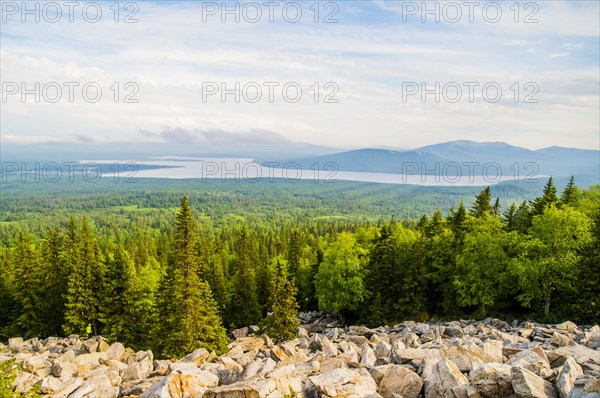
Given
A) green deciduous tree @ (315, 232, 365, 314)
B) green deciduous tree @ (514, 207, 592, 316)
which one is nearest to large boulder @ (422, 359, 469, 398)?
green deciduous tree @ (514, 207, 592, 316)

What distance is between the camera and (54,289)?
155 feet

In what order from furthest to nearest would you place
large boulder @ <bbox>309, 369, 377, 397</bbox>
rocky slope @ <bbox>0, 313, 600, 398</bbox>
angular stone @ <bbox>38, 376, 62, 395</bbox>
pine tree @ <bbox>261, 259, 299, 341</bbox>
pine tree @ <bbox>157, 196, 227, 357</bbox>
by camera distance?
pine tree @ <bbox>261, 259, 299, 341</bbox> < pine tree @ <bbox>157, 196, 227, 357</bbox> < angular stone @ <bbox>38, 376, 62, 395</bbox> < large boulder @ <bbox>309, 369, 377, 397</bbox> < rocky slope @ <bbox>0, 313, 600, 398</bbox>

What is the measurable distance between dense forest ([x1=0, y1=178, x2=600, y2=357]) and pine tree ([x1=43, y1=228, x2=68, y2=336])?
0.13 meters

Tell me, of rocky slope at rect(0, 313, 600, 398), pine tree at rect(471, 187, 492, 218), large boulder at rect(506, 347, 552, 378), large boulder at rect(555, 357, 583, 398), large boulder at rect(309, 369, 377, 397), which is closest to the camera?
large boulder at rect(555, 357, 583, 398)

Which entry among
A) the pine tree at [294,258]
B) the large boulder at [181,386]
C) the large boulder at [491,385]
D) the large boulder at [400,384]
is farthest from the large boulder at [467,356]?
the pine tree at [294,258]

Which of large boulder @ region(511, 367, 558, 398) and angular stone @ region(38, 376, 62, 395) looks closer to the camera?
large boulder @ region(511, 367, 558, 398)

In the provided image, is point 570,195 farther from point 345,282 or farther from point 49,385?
point 49,385

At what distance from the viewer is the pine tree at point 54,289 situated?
4681 cm

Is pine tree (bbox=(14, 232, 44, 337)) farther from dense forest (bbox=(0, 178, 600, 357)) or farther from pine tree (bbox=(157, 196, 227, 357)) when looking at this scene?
pine tree (bbox=(157, 196, 227, 357))

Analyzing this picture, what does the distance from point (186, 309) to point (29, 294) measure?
26.9 meters

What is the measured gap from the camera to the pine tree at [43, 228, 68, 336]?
46812 mm

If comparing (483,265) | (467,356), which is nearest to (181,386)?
(467,356)

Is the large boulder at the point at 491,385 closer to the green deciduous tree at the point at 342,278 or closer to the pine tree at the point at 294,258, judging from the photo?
the green deciduous tree at the point at 342,278

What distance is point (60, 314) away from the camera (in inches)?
1874
